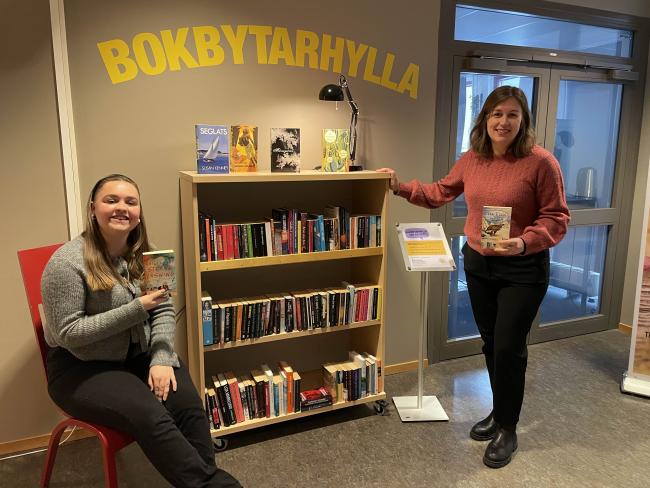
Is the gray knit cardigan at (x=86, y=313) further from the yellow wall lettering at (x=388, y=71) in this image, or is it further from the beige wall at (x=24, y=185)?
the yellow wall lettering at (x=388, y=71)

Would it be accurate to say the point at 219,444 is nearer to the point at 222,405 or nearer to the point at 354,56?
the point at 222,405

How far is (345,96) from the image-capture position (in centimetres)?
271

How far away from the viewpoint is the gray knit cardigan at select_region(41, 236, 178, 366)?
1679 mm

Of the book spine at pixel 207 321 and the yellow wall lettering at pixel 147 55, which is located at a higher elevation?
the yellow wall lettering at pixel 147 55

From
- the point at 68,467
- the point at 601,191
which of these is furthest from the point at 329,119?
the point at 601,191

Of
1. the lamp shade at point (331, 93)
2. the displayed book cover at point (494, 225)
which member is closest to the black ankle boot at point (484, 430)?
the displayed book cover at point (494, 225)

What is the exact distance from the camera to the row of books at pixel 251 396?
232 cm

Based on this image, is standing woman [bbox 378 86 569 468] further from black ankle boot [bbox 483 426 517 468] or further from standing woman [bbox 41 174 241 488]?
standing woman [bbox 41 174 241 488]

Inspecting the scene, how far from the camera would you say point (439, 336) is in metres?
3.27

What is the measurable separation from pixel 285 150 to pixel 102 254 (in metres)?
0.95

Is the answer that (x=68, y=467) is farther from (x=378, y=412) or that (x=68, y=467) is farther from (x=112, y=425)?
(x=378, y=412)

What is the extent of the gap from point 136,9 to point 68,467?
6.66 feet

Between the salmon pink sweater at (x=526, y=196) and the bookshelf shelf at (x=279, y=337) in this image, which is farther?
the bookshelf shelf at (x=279, y=337)

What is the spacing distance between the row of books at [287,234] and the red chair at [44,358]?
0.63 metres
